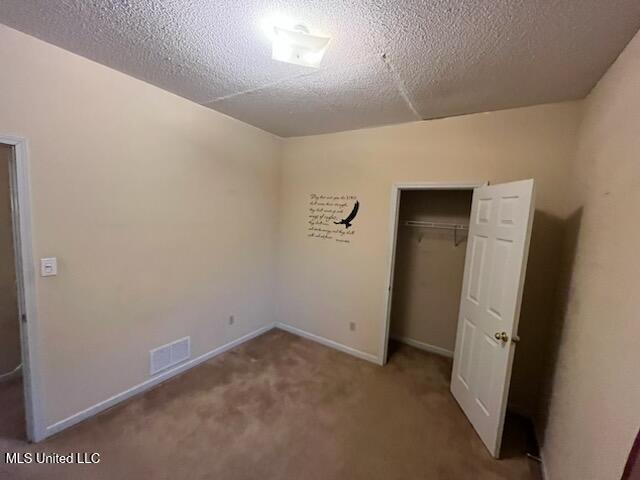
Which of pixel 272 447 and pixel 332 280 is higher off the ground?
pixel 332 280

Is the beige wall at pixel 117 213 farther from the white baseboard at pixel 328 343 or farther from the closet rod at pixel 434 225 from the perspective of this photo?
the closet rod at pixel 434 225

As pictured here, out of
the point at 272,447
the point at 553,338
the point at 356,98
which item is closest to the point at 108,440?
the point at 272,447

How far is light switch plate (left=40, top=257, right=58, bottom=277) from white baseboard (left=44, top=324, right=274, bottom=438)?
40.7 inches

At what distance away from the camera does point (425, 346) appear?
11.1 ft

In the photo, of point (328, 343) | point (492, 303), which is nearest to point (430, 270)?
point (492, 303)

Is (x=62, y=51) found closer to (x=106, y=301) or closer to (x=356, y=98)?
(x=106, y=301)

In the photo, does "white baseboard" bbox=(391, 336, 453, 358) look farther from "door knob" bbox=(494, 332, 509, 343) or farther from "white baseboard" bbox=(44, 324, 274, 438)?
"white baseboard" bbox=(44, 324, 274, 438)

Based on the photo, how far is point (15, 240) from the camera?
1.66 meters

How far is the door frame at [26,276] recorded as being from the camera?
1.62 meters

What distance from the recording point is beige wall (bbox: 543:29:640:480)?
3.52ft

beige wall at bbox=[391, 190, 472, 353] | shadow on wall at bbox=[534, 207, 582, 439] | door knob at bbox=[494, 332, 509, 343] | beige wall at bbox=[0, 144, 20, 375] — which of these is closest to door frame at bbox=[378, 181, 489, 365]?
beige wall at bbox=[391, 190, 472, 353]

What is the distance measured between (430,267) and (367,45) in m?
2.53

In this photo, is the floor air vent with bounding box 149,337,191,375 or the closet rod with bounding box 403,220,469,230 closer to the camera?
the floor air vent with bounding box 149,337,191,375

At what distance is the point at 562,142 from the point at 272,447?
10.0ft
